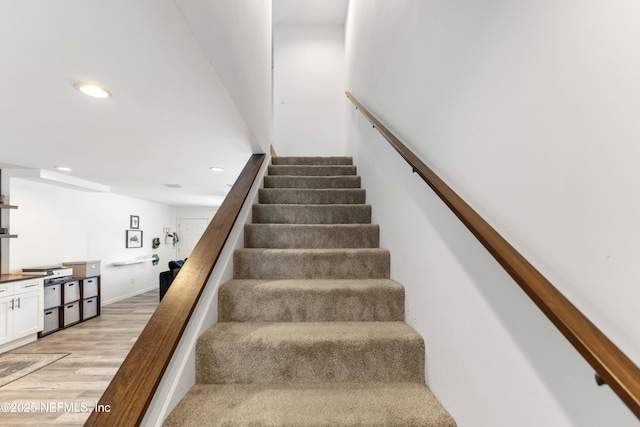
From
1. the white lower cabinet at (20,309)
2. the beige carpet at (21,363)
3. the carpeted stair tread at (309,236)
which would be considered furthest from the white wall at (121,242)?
the carpeted stair tread at (309,236)

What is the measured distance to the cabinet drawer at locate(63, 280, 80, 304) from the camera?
171 inches

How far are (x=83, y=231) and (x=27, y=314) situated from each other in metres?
1.91

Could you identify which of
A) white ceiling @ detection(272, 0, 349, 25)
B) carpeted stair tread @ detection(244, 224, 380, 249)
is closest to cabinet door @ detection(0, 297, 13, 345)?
carpeted stair tread @ detection(244, 224, 380, 249)

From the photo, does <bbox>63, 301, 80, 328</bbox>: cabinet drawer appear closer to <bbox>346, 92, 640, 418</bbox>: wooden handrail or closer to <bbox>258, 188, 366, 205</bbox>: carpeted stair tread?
<bbox>258, 188, 366, 205</bbox>: carpeted stair tread

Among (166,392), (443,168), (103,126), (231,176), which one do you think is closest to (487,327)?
(443,168)

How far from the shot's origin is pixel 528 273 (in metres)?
0.64

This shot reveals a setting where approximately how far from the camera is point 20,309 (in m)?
3.57

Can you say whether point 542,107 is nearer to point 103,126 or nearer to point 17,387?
point 103,126

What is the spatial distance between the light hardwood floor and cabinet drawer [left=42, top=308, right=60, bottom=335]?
0.09 metres

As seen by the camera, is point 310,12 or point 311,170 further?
point 310,12

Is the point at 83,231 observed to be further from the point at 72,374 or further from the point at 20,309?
the point at 72,374

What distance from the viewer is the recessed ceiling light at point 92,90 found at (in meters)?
1.52

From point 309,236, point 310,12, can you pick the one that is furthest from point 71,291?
point 310,12

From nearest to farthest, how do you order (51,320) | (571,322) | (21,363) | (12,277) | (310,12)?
(571,322)
(21,363)
(12,277)
(51,320)
(310,12)
